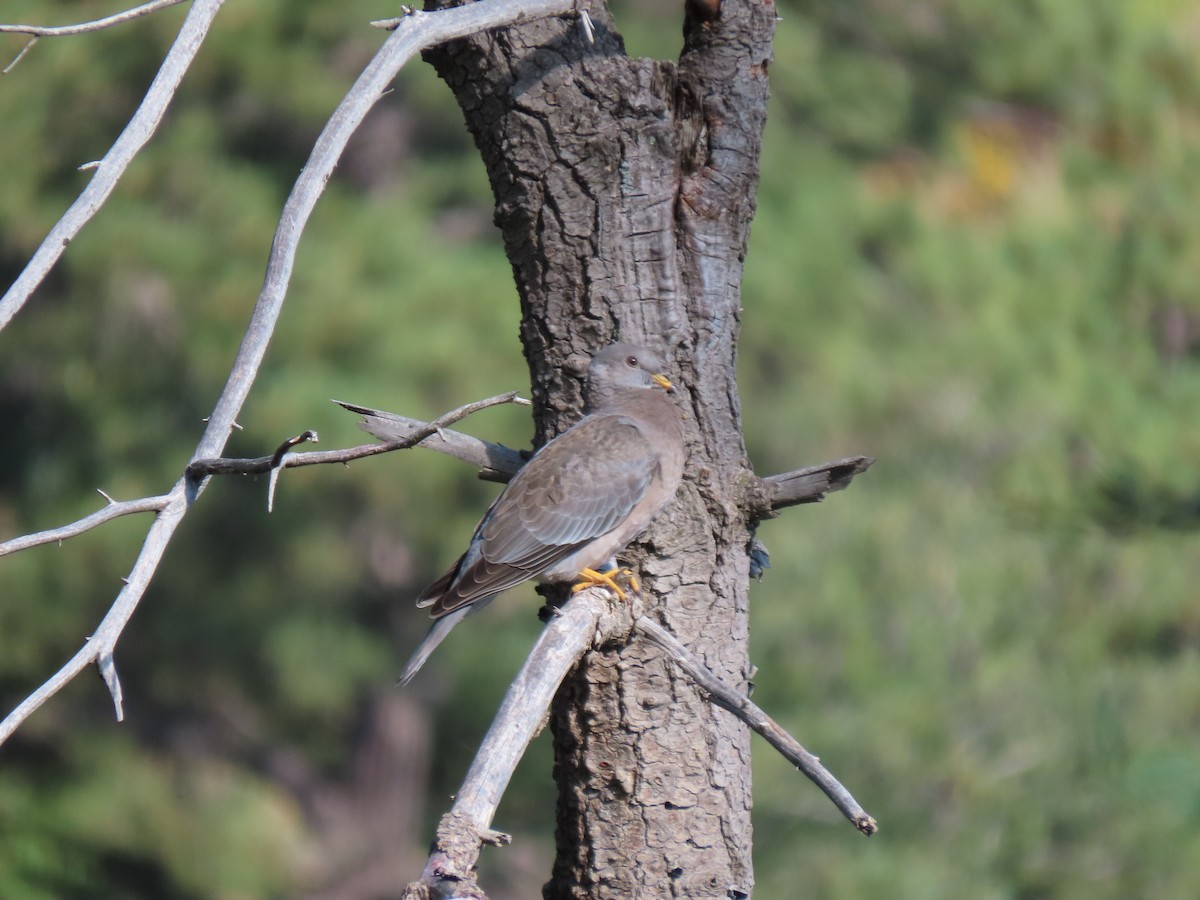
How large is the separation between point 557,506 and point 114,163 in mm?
1923

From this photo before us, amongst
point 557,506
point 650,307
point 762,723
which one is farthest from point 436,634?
point 762,723

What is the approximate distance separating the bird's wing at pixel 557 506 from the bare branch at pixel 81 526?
1.49 metres

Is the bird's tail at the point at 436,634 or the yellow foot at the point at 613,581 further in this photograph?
the bird's tail at the point at 436,634

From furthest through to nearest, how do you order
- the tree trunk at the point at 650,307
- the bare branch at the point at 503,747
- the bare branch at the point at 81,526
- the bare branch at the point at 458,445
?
1. the bare branch at the point at 458,445
2. the tree trunk at the point at 650,307
3. the bare branch at the point at 503,747
4. the bare branch at the point at 81,526

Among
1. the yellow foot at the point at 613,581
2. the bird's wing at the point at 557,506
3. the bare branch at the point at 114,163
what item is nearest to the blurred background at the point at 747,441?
the bird's wing at the point at 557,506

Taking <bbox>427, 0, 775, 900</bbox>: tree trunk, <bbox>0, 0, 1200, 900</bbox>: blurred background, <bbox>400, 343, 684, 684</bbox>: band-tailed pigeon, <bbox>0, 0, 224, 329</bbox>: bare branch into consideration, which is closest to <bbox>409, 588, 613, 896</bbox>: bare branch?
<bbox>427, 0, 775, 900</bbox>: tree trunk

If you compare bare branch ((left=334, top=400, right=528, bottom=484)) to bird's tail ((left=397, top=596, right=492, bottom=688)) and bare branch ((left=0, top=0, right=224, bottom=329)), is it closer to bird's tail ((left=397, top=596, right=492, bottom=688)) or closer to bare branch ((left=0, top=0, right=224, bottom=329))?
bird's tail ((left=397, top=596, right=492, bottom=688))

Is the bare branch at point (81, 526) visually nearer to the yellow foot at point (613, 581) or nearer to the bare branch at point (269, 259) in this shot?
the bare branch at point (269, 259)

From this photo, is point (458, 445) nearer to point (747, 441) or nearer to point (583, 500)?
point (583, 500)

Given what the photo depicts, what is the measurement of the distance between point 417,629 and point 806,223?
352 cm

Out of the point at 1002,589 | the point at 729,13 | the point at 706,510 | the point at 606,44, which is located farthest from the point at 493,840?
the point at 1002,589

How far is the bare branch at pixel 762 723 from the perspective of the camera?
246 cm

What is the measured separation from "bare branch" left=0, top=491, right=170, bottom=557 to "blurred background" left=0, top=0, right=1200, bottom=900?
185 inches

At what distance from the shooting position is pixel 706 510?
3.21 m
